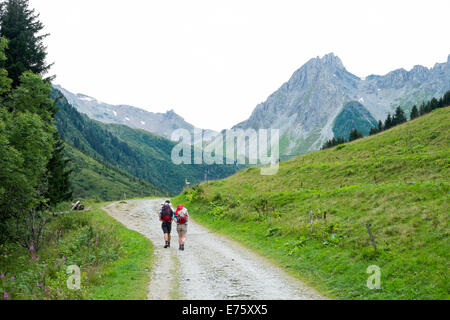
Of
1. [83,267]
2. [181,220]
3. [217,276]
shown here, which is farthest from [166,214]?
[217,276]

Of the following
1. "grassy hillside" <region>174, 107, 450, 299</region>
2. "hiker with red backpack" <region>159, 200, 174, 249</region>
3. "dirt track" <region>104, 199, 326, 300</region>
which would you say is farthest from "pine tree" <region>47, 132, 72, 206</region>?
"hiker with red backpack" <region>159, 200, 174, 249</region>

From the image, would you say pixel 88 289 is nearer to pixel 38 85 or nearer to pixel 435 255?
pixel 435 255

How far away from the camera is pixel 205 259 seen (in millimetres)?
14492

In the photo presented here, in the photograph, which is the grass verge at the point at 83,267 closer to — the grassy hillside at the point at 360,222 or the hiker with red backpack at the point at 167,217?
the hiker with red backpack at the point at 167,217

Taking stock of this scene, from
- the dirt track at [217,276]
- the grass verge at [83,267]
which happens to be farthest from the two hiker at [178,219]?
the grass verge at [83,267]

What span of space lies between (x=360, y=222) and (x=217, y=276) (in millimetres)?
8116

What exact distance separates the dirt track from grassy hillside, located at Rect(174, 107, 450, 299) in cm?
103

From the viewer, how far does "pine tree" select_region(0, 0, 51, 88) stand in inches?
929

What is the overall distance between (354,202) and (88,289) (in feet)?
51.3

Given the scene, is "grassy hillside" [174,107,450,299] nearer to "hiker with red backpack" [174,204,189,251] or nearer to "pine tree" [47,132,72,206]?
"hiker with red backpack" [174,204,189,251]

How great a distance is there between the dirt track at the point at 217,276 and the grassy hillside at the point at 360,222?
1029 mm

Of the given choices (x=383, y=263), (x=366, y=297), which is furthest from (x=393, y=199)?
(x=366, y=297)

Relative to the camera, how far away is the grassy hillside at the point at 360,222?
9688 mm
